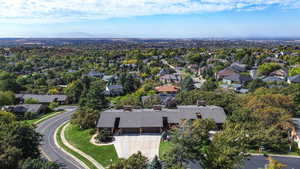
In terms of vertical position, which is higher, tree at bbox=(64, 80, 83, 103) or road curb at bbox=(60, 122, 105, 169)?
tree at bbox=(64, 80, 83, 103)

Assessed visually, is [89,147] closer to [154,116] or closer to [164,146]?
[164,146]

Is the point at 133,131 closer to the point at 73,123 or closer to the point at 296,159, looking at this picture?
the point at 73,123

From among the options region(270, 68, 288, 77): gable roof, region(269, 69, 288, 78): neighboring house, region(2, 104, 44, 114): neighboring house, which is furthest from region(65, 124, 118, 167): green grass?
region(270, 68, 288, 77): gable roof

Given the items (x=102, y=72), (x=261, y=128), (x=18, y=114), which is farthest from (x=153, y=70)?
(x=261, y=128)

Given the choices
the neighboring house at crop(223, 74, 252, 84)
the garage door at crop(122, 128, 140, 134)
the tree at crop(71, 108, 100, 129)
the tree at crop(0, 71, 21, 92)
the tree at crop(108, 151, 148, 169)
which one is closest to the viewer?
the tree at crop(108, 151, 148, 169)

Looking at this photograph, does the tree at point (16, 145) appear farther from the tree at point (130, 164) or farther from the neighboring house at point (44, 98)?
the neighboring house at point (44, 98)

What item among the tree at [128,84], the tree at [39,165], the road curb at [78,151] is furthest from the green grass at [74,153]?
the tree at [128,84]

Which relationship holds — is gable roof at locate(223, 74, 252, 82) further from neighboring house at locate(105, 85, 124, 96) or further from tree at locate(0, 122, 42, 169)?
tree at locate(0, 122, 42, 169)
